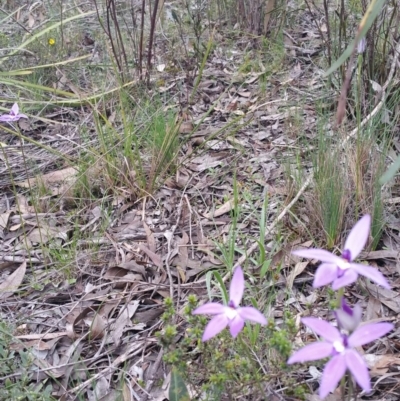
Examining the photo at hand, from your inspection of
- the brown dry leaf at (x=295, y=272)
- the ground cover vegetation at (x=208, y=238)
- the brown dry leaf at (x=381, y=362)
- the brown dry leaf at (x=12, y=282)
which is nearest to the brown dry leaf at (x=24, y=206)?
the ground cover vegetation at (x=208, y=238)

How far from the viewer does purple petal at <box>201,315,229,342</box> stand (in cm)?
80

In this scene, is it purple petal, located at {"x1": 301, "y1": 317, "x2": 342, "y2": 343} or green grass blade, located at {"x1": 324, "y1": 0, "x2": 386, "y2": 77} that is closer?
purple petal, located at {"x1": 301, "y1": 317, "x2": 342, "y2": 343}

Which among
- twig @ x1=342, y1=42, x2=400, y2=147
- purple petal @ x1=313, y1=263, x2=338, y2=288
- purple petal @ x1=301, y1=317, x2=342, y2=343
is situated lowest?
twig @ x1=342, y1=42, x2=400, y2=147

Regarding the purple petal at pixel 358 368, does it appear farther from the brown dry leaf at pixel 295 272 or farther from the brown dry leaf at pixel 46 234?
the brown dry leaf at pixel 46 234

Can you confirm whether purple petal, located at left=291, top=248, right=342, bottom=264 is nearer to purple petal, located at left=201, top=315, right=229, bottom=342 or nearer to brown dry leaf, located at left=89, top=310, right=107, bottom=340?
purple petal, located at left=201, top=315, right=229, bottom=342

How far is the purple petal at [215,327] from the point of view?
0.80 metres

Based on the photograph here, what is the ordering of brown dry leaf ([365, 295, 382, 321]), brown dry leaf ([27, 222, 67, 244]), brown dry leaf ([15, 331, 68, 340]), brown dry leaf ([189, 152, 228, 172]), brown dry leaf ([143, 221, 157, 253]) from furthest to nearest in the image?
brown dry leaf ([189, 152, 228, 172]) < brown dry leaf ([27, 222, 67, 244]) < brown dry leaf ([143, 221, 157, 253]) < brown dry leaf ([15, 331, 68, 340]) < brown dry leaf ([365, 295, 382, 321])

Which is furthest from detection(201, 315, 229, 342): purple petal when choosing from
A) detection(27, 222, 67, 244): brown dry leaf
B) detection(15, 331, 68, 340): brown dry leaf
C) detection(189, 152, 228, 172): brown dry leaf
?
detection(189, 152, 228, 172): brown dry leaf

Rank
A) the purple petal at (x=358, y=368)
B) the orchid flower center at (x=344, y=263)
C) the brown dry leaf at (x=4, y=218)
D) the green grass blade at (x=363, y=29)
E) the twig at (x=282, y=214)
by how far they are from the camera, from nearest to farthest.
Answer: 1. the purple petal at (x=358, y=368)
2. the orchid flower center at (x=344, y=263)
3. the green grass blade at (x=363, y=29)
4. the twig at (x=282, y=214)
5. the brown dry leaf at (x=4, y=218)

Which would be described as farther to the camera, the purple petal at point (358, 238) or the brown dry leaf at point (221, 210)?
the brown dry leaf at point (221, 210)

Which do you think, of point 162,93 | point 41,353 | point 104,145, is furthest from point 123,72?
point 41,353

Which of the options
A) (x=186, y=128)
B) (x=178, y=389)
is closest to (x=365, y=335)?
(x=178, y=389)

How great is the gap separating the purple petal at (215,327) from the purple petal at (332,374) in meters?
0.19

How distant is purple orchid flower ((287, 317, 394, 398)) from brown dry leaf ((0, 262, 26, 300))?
1398mm
